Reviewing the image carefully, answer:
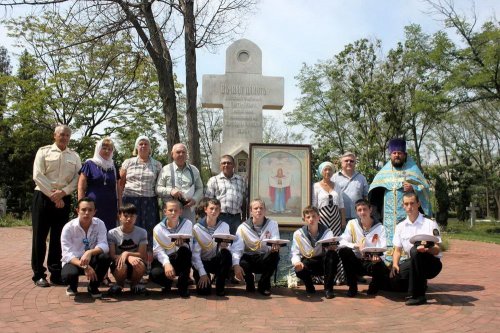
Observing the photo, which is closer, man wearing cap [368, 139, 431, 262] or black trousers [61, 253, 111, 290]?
black trousers [61, 253, 111, 290]

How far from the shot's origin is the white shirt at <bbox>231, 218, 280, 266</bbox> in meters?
5.62

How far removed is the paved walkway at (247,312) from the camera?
4.11m

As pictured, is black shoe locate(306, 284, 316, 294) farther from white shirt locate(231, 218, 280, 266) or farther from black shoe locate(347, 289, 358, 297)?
white shirt locate(231, 218, 280, 266)

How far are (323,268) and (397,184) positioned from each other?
5.60 ft

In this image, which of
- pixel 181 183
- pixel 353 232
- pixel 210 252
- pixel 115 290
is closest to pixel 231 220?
pixel 210 252

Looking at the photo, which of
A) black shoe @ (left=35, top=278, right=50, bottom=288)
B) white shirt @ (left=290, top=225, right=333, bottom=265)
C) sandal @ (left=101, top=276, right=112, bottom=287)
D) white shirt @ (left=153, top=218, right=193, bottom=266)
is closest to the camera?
white shirt @ (left=153, top=218, right=193, bottom=266)

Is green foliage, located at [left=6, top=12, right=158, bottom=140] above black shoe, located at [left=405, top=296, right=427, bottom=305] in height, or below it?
above

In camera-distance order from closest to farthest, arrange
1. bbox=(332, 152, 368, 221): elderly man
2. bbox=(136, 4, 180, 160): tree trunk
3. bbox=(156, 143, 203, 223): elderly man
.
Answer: bbox=(156, 143, 203, 223): elderly man
bbox=(332, 152, 368, 221): elderly man
bbox=(136, 4, 180, 160): tree trunk

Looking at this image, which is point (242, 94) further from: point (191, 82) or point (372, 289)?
point (372, 289)

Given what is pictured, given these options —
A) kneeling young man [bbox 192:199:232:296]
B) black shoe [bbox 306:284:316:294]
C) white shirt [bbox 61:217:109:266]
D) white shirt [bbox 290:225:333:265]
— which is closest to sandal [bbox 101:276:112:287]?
white shirt [bbox 61:217:109:266]

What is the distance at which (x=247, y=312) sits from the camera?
15.3ft

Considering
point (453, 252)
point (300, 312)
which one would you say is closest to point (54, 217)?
point (300, 312)

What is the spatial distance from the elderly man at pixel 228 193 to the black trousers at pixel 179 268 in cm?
92

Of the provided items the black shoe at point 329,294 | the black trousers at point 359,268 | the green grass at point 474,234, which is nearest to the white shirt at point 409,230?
the black trousers at point 359,268
